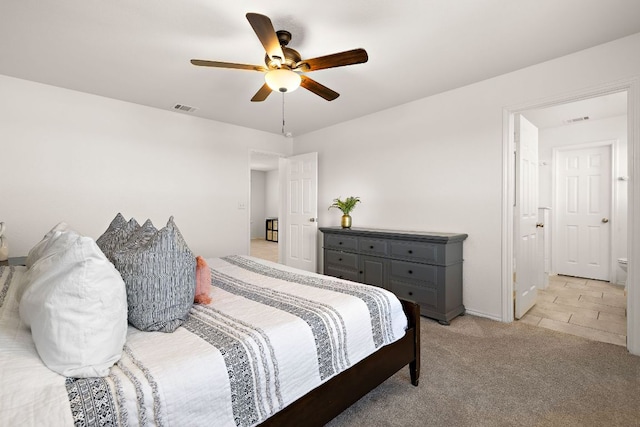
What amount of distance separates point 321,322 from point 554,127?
5417 mm

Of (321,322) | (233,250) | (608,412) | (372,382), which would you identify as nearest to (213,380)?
(321,322)

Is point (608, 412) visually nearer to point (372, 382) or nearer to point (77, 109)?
point (372, 382)

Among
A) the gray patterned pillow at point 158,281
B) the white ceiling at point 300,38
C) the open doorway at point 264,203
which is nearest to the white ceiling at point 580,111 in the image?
the white ceiling at point 300,38

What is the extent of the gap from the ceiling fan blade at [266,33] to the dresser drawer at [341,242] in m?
2.34

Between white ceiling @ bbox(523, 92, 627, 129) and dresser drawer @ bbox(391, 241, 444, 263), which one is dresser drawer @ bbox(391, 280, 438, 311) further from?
white ceiling @ bbox(523, 92, 627, 129)

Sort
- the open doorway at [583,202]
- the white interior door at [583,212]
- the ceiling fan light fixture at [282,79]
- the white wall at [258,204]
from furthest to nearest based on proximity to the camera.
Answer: the white wall at [258,204] → the white interior door at [583,212] → the open doorway at [583,202] → the ceiling fan light fixture at [282,79]

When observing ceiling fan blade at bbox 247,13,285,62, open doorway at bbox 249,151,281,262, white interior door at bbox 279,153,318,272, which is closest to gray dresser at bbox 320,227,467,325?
white interior door at bbox 279,153,318,272

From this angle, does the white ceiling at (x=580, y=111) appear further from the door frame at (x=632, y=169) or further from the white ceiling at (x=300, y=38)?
the white ceiling at (x=300, y=38)

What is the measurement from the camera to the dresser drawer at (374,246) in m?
3.40

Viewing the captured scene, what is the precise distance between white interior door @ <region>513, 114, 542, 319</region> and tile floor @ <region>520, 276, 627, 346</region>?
20cm

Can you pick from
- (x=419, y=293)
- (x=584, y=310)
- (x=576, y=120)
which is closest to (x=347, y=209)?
(x=419, y=293)

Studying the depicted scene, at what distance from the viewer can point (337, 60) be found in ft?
6.35

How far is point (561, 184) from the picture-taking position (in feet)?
15.8

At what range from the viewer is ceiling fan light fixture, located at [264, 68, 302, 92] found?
2020 mm
